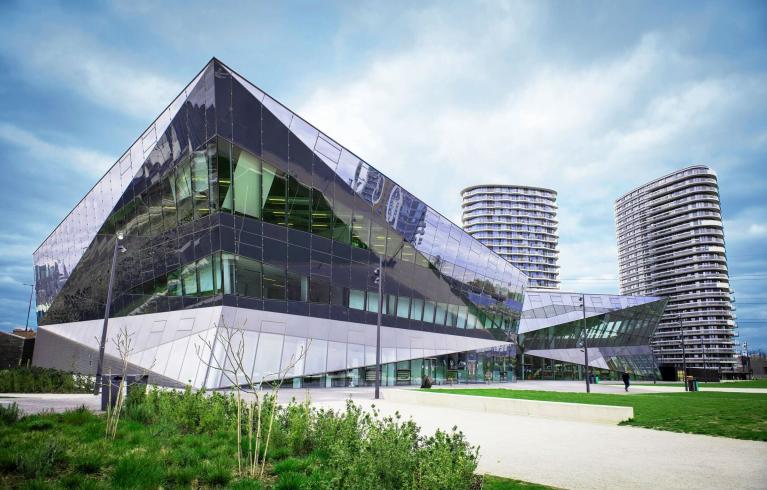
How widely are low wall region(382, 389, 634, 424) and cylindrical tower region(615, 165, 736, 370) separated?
133818 millimetres

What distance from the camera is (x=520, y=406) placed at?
18375mm

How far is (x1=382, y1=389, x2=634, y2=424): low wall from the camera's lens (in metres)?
15.8

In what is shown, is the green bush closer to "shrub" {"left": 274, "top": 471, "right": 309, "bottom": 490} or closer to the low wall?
the low wall

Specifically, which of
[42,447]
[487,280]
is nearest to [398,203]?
[487,280]

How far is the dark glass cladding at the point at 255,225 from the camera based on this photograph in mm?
27172

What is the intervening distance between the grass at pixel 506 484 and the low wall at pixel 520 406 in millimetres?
10305

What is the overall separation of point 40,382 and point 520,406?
72.3 feet

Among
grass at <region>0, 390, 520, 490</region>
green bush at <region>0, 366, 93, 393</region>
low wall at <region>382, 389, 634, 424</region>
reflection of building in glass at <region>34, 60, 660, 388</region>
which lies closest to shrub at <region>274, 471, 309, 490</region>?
grass at <region>0, 390, 520, 490</region>

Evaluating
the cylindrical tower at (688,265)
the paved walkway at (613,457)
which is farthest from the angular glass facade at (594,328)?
the cylindrical tower at (688,265)

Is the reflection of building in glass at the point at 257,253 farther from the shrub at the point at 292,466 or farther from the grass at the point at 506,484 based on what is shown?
the grass at the point at 506,484

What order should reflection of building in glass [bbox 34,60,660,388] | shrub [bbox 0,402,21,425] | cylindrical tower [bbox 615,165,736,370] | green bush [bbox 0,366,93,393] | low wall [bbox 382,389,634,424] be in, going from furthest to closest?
cylindrical tower [bbox 615,165,736,370]
reflection of building in glass [bbox 34,60,660,388]
green bush [bbox 0,366,93,393]
low wall [bbox 382,389,634,424]
shrub [bbox 0,402,21,425]

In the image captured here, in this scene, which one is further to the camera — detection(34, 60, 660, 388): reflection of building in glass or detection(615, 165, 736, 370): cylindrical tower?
detection(615, 165, 736, 370): cylindrical tower

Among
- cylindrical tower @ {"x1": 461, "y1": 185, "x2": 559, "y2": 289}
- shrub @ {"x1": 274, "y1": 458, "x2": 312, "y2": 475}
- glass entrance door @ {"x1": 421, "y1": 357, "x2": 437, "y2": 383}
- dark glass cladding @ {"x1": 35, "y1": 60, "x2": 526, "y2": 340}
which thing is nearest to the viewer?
shrub @ {"x1": 274, "y1": 458, "x2": 312, "y2": 475}

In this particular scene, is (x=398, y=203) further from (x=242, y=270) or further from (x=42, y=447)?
(x=42, y=447)
